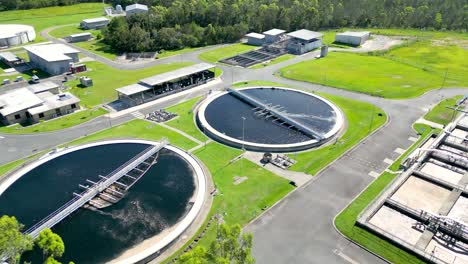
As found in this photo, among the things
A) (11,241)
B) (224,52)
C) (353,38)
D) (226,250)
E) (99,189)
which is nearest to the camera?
(226,250)

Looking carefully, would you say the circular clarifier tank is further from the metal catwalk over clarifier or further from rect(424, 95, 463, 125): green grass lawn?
rect(424, 95, 463, 125): green grass lawn

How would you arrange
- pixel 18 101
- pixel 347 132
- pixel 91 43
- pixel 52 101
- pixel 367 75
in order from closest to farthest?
pixel 347 132, pixel 18 101, pixel 52 101, pixel 367 75, pixel 91 43

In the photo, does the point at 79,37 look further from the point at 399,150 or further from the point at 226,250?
the point at 226,250

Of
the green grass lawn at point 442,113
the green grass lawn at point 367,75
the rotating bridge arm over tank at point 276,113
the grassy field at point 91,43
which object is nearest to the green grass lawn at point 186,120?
the rotating bridge arm over tank at point 276,113

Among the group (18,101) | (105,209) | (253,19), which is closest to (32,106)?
(18,101)

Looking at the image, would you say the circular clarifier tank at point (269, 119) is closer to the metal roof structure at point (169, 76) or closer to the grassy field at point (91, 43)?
the metal roof structure at point (169, 76)

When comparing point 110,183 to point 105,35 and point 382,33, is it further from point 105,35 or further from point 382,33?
point 382,33
